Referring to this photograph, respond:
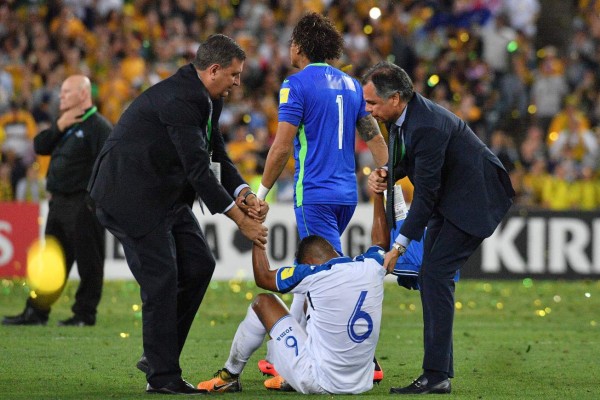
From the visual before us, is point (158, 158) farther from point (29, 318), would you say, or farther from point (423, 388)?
point (29, 318)

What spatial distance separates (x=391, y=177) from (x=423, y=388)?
1.34 m

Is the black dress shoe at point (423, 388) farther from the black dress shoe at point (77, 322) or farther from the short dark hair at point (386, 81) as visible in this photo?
the black dress shoe at point (77, 322)

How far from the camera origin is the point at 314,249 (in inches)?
306

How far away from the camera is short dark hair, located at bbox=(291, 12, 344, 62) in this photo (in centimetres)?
871

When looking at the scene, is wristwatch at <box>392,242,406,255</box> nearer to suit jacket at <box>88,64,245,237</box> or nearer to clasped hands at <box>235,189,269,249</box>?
clasped hands at <box>235,189,269,249</box>

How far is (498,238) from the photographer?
55.6 feet

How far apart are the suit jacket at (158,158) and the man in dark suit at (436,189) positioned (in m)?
1.07

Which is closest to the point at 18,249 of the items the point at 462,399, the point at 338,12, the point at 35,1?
the point at 35,1

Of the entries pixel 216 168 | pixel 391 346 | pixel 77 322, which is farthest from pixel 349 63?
pixel 216 168

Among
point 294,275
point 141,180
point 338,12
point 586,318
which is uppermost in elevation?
point 338,12

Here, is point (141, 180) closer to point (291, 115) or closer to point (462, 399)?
point (291, 115)

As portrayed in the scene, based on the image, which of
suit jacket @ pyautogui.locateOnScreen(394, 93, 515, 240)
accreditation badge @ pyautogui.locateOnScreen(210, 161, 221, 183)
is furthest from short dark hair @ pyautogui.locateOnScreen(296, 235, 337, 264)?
accreditation badge @ pyautogui.locateOnScreen(210, 161, 221, 183)

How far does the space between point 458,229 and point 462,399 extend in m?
1.07

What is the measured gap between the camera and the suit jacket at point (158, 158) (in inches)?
298
